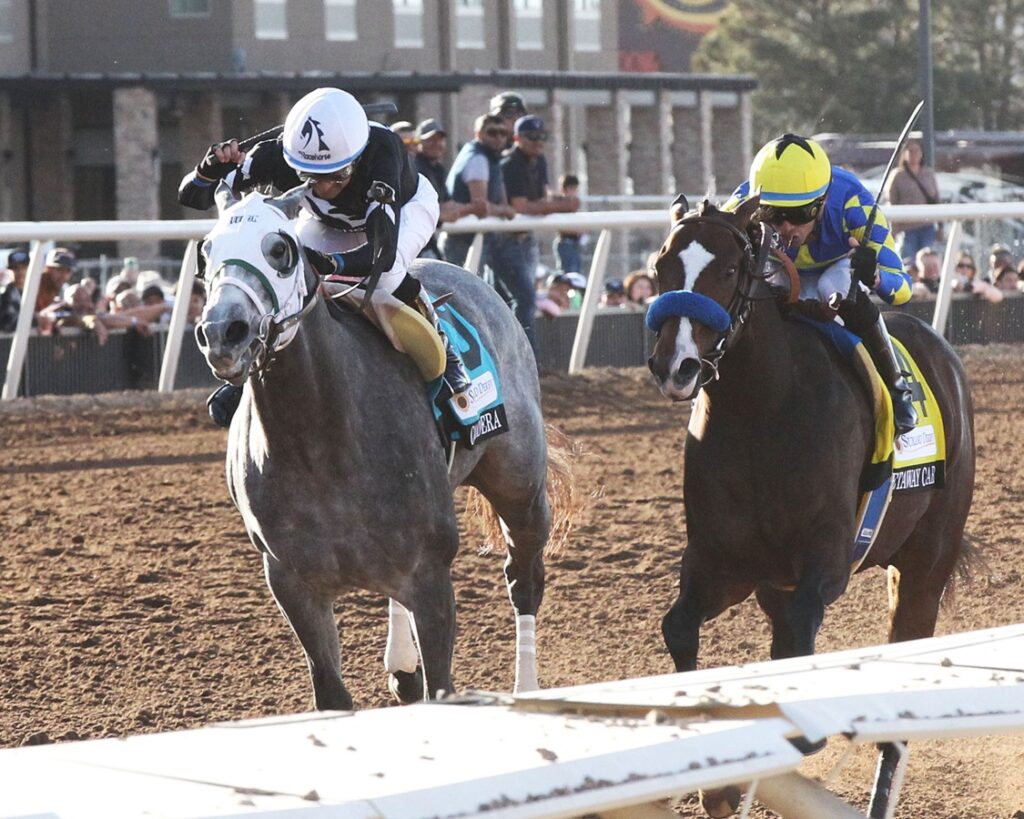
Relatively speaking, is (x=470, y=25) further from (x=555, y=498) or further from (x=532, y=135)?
(x=555, y=498)

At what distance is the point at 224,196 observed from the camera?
15.7ft

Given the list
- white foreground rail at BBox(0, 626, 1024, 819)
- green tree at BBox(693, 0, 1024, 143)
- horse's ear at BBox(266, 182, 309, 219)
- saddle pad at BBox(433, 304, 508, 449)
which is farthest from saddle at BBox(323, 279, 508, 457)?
green tree at BBox(693, 0, 1024, 143)

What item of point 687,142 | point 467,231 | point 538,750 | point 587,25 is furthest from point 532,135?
point 587,25

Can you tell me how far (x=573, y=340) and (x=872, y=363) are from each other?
8.04 meters

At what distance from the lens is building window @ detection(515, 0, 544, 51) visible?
126ft

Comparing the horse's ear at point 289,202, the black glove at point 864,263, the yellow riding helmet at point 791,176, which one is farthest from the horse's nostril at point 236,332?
the black glove at point 864,263

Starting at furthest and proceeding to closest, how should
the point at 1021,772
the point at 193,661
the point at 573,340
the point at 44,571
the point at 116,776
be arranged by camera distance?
the point at 573,340 < the point at 44,571 < the point at 193,661 < the point at 1021,772 < the point at 116,776

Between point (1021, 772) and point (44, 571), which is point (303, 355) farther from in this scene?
point (44, 571)

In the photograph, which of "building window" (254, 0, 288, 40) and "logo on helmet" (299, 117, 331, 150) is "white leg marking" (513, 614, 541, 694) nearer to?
"logo on helmet" (299, 117, 331, 150)

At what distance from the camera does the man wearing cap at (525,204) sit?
1191cm

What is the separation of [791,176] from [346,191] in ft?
4.06

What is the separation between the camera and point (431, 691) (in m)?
4.64

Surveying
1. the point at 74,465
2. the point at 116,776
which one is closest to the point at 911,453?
the point at 116,776

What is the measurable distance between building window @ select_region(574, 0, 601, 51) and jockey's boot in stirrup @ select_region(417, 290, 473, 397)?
36.5m
